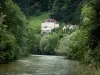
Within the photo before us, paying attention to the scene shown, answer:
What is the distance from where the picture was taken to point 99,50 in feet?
111

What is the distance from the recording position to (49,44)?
12075 centimetres

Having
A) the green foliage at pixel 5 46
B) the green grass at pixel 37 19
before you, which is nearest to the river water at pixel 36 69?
the green foliage at pixel 5 46

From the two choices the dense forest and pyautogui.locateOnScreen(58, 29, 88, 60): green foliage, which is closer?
the dense forest

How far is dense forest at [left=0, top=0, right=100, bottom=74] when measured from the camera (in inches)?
1398

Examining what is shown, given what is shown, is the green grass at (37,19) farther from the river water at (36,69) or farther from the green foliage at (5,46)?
the river water at (36,69)

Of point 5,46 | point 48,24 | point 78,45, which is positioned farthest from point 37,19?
point 78,45

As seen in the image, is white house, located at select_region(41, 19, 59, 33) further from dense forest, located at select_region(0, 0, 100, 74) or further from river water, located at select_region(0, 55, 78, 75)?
river water, located at select_region(0, 55, 78, 75)

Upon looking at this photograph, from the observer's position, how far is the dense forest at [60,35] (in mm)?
35500

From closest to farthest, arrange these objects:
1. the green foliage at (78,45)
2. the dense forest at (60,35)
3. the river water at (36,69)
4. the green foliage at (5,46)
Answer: the dense forest at (60,35) < the river water at (36,69) < the green foliage at (78,45) < the green foliage at (5,46)

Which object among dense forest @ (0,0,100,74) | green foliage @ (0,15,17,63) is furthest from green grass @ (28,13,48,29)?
green foliage @ (0,15,17,63)

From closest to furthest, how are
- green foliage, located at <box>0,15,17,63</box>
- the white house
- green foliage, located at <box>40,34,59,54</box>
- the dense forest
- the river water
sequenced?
the dense forest < the river water < green foliage, located at <box>0,15,17,63</box> < green foliage, located at <box>40,34,59,54</box> < the white house

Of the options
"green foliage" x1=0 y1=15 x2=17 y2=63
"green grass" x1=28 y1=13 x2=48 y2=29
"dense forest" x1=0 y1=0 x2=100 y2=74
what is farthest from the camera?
"green grass" x1=28 y1=13 x2=48 y2=29

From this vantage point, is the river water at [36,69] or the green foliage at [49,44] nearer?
the river water at [36,69]

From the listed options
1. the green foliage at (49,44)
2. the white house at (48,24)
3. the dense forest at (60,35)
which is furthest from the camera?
the white house at (48,24)
